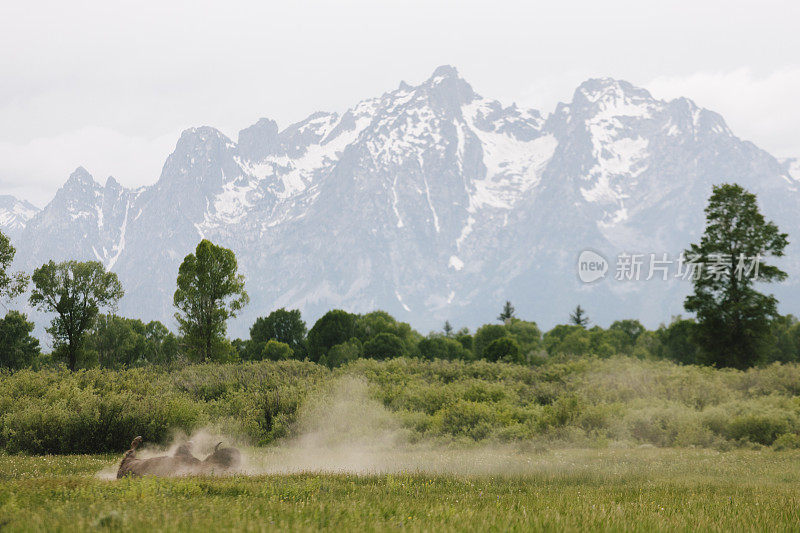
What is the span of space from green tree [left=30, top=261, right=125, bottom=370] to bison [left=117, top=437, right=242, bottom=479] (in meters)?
45.9

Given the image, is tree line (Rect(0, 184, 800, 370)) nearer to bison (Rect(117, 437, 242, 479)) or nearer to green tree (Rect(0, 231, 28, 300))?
green tree (Rect(0, 231, 28, 300))

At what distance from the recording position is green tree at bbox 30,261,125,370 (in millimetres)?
54938

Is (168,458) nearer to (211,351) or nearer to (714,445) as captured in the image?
(714,445)

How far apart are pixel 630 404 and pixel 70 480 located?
76.5 ft

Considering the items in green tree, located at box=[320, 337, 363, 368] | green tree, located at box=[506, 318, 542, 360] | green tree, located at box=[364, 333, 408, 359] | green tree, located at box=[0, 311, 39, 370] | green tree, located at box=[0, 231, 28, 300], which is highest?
green tree, located at box=[506, 318, 542, 360]

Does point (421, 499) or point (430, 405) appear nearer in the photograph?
point (421, 499)

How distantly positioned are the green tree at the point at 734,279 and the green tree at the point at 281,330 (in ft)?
225

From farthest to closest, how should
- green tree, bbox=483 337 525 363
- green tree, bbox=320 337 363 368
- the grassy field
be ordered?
green tree, bbox=320 337 363 368 < green tree, bbox=483 337 525 363 < the grassy field

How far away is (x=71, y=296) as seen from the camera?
5553 centimetres

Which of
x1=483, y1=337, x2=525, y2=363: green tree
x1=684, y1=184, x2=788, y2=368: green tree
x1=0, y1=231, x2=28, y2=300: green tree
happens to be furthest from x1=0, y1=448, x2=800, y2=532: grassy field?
x1=483, y1=337, x2=525, y2=363: green tree

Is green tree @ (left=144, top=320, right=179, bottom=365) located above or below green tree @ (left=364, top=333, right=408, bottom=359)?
below

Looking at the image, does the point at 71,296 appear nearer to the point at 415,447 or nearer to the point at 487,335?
the point at 415,447

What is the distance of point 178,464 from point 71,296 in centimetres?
4840

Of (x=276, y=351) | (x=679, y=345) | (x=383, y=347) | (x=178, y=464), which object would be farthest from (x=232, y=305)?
(x=679, y=345)
